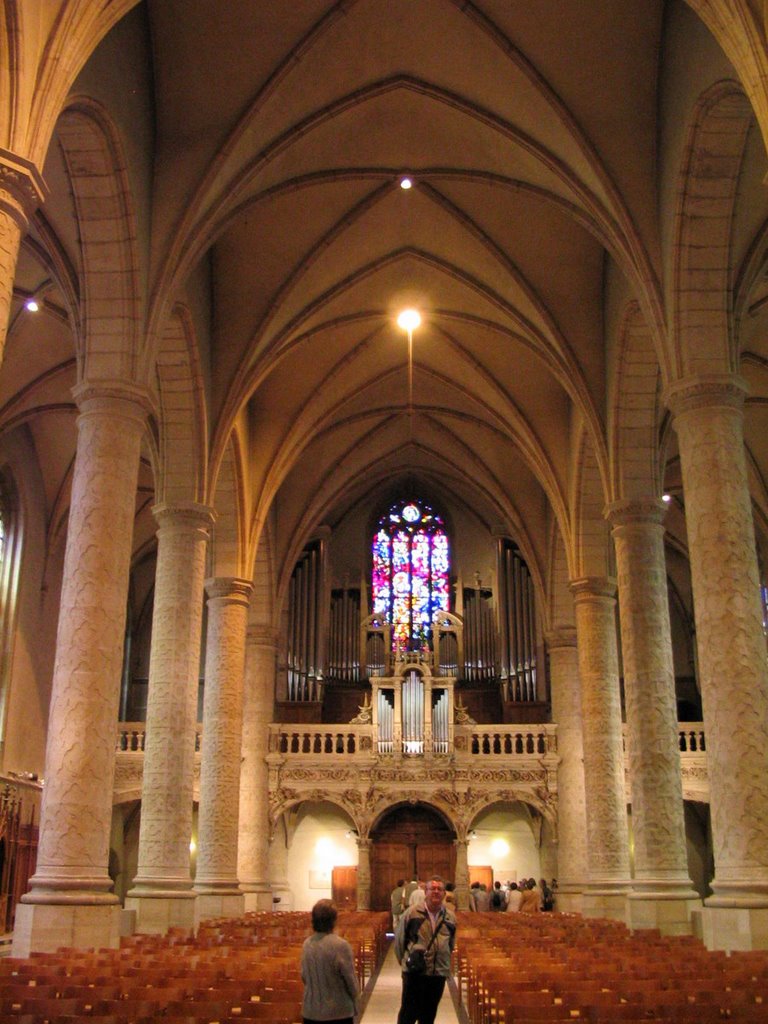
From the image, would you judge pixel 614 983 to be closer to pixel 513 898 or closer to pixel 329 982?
pixel 329 982

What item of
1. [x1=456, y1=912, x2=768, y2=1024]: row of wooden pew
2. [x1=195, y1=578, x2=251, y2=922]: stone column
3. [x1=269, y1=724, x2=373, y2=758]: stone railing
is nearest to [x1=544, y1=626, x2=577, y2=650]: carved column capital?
[x1=269, y1=724, x2=373, y2=758]: stone railing

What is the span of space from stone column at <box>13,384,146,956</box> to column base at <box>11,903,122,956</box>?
10 mm

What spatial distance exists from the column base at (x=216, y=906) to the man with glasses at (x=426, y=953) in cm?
1260

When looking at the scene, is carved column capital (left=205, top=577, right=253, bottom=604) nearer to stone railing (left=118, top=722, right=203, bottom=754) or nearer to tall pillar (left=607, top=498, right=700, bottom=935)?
stone railing (left=118, top=722, right=203, bottom=754)

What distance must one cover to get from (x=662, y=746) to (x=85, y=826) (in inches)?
337

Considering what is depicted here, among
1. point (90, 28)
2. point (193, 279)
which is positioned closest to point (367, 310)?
point (193, 279)

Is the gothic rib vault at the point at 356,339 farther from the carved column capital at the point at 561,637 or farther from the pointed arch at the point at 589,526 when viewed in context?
the carved column capital at the point at 561,637

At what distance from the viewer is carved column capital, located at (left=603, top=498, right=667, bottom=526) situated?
682 inches

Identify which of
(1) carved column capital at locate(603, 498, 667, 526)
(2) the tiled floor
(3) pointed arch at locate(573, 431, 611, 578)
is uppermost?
(3) pointed arch at locate(573, 431, 611, 578)

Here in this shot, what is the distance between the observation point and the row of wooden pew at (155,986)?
6.21m

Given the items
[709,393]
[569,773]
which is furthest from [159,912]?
[569,773]

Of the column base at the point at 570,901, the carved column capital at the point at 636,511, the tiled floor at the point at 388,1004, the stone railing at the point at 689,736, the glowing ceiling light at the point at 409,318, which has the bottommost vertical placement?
the tiled floor at the point at 388,1004

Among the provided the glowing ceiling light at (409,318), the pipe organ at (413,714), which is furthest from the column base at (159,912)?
the glowing ceiling light at (409,318)

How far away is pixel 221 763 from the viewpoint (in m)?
19.9
